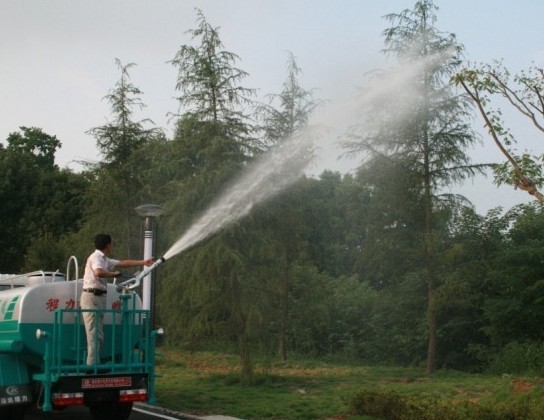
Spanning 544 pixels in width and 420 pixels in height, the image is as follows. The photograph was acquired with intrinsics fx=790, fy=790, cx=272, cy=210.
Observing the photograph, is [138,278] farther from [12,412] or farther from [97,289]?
[12,412]

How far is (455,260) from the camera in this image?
72.1 ft

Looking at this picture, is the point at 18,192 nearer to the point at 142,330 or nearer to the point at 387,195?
the point at 387,195

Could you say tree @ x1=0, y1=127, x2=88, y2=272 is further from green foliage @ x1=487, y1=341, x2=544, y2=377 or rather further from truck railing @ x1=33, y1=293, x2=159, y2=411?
truck railing @ x1=33, y1=293, x2=159, y2=411

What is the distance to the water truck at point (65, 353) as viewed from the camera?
1099 cm

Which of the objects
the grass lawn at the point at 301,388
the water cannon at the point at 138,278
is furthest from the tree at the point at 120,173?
the water cannon at the point at 138,278

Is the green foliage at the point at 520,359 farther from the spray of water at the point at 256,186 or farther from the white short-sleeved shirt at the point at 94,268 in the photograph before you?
the white short-sleeved shirt at the point at 94,268

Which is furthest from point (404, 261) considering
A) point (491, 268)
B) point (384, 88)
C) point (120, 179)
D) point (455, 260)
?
point (120, 179)

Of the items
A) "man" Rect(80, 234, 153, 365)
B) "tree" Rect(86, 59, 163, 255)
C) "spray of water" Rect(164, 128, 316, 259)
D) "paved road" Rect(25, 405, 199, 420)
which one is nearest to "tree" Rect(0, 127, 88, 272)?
"tree" Rect(86, 59, 163, 255)

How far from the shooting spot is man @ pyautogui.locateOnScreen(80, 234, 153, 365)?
1120cm

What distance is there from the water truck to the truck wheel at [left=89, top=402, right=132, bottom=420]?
0.97 metres

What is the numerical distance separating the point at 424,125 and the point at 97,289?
39.6 ft

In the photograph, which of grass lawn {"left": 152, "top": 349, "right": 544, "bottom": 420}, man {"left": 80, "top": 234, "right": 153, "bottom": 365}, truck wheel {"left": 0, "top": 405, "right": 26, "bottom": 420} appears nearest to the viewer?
man {"left": 80, "top": 234, "right": 153, "bottom": 365}

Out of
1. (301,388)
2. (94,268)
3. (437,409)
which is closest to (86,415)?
(94,268)

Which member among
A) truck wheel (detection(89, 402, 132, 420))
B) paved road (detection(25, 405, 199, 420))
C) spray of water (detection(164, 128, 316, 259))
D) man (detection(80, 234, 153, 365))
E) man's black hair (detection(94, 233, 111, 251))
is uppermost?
spray of water (detection(164, 128, 316, 259))
